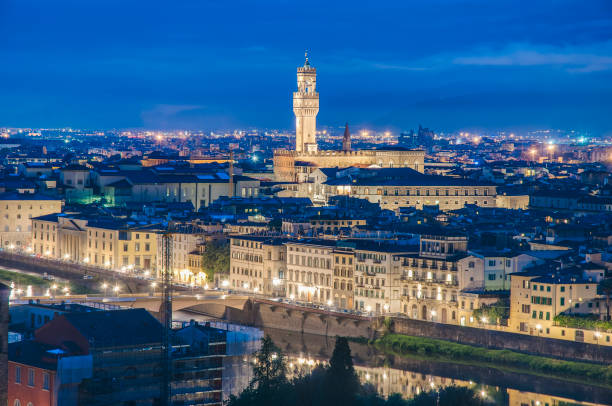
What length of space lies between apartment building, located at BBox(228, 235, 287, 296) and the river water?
7.59 metres

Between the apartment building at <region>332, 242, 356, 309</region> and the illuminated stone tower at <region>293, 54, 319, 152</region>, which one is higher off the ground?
→ the illuminated stone tower at <region>293, 54, 319, 152</region>

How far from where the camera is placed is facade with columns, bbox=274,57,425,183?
88.8 metres

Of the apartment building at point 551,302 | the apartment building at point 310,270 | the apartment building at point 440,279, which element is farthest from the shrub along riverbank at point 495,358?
the apartment building at point 310,270

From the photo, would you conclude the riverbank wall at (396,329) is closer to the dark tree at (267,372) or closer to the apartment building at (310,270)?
the apartment building at (310,270)

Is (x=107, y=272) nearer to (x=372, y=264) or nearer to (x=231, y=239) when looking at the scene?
(x=231, y=239)

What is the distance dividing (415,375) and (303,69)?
2168 inches

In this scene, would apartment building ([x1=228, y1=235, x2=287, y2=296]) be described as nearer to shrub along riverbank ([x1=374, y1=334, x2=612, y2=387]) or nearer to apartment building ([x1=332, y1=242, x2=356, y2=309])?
apartment building ([x1=332, y1=242, x2=356, y2=309])

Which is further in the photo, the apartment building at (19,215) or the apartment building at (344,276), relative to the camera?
the apartment building at (19,215)

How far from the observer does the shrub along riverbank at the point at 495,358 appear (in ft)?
131

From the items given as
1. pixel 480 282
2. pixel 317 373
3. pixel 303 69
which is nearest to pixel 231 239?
pixel 480 282

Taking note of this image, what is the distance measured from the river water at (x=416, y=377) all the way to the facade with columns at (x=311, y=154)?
43651 millimetres

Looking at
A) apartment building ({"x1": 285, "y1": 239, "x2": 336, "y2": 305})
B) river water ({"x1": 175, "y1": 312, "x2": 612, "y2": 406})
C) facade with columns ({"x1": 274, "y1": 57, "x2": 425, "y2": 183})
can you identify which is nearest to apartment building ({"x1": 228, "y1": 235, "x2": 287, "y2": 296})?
apartment building ({"x1": 285, "y1": 239, "x2": 336, "y2": 305})

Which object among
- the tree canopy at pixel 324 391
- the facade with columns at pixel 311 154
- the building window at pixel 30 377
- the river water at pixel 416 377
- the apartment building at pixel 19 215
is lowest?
the river water at pixel 416 377

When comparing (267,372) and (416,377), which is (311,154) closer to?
(416,377)
